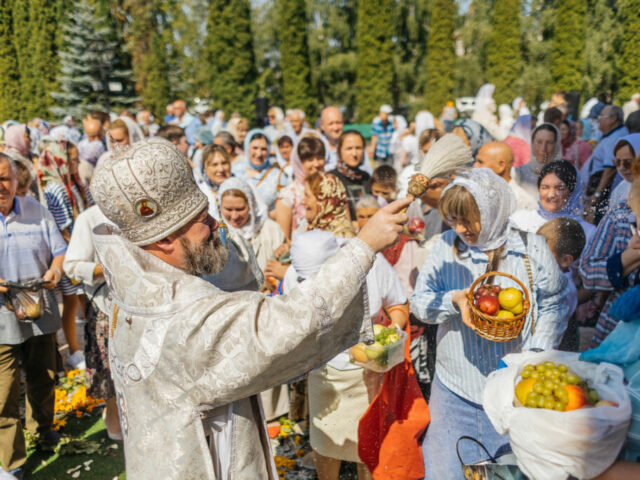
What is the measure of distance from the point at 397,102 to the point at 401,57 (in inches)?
150

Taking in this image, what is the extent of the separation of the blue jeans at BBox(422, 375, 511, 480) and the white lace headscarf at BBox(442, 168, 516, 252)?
39.1 inches

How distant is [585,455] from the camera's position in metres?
1.65

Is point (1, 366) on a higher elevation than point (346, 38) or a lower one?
lower

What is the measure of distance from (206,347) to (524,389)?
1.21m

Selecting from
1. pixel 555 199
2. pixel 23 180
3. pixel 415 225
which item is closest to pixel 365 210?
pixel 415 225

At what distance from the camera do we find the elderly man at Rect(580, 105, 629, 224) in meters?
5.79

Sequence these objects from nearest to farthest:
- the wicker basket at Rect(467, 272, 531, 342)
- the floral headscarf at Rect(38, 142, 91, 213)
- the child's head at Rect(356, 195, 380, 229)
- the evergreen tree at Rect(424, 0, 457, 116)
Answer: the wicker basket at Rect(467, 272, 531, 342)
the child's head at Rect(356, 195, 380, 229)
the floral headscarf at Rect(38, 142, 91, 213)
the evergreen tree at Rect(424, 0, 457, 116)

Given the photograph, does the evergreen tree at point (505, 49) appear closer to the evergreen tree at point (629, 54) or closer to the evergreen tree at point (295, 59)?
the evergreen tree at point (629, 54)

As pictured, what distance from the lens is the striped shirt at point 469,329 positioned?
2.98 meters

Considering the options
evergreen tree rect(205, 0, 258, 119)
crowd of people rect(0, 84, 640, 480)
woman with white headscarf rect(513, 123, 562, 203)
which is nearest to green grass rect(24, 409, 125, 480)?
Result: crowd of people rect(0, 84, 640, 480)

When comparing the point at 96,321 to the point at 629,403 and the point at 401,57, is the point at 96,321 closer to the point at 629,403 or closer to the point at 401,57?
the point at 629,403

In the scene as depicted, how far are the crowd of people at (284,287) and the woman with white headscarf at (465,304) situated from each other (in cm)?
1

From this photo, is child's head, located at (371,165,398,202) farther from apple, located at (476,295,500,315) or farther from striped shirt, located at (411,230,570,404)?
apple, located at (476,295,500,315)

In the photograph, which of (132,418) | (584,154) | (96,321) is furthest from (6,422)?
(584,154)
